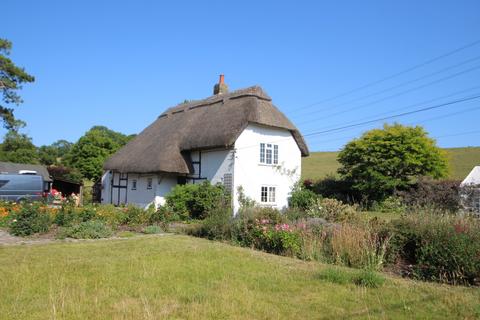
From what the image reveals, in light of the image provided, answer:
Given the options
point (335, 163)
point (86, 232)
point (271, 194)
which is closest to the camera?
point (86, 232)

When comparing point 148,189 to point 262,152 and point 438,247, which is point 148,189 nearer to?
point 262,152

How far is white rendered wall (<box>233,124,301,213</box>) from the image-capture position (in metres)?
22.6

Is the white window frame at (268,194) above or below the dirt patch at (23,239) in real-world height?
above

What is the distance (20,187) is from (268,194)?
1346 centimetres

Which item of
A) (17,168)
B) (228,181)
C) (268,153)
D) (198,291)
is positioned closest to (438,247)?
(198,291)

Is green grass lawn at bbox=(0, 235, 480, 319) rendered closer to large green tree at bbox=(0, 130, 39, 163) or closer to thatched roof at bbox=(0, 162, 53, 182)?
thatched roof at bbox=(0, 162, 53, 182)

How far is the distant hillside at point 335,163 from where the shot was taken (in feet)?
156

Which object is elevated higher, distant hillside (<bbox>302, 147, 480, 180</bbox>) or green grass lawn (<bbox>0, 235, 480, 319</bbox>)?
distant hillside (<bbox>302, 147, 480, 180</bbox>)

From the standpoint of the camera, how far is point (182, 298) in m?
5.69

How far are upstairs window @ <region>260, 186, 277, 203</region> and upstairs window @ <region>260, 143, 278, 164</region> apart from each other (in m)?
1.48

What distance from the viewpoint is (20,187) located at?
22.8m

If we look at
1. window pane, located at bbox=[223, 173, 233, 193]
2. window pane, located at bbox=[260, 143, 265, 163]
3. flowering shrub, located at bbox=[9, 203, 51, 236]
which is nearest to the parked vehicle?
window pane, located at bbox=[223, 173, 233, 193]

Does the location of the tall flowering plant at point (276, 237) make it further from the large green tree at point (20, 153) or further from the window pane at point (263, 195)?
the large green tree at point (20, 153)

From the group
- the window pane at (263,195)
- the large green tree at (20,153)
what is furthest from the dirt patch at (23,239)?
the large green tree at (20,153)
